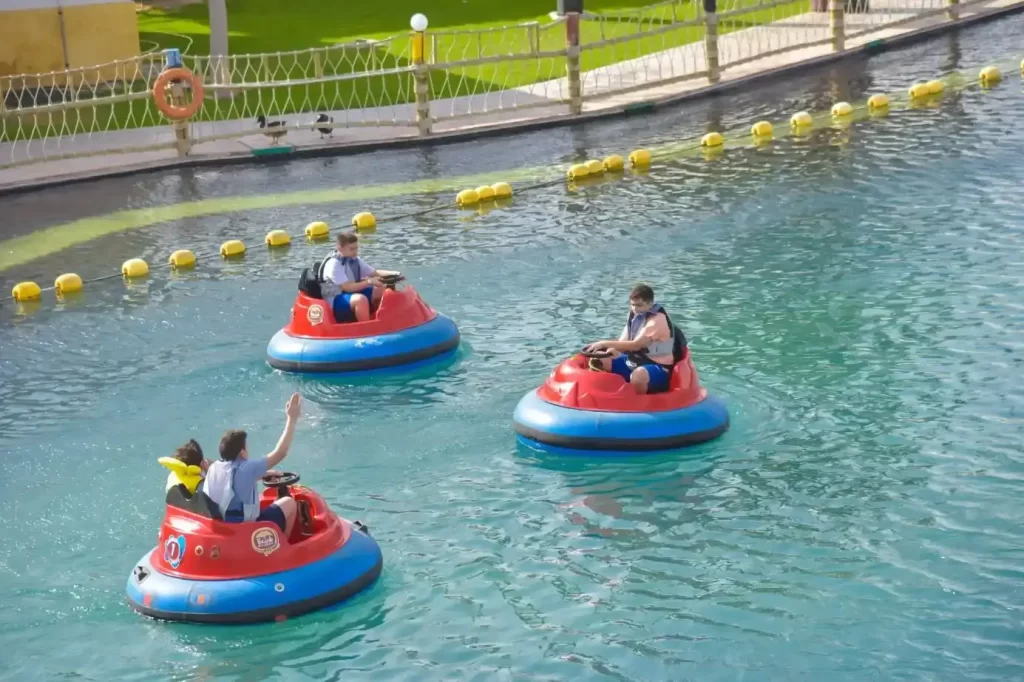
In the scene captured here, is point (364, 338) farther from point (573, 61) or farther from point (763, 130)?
point (573, 61)

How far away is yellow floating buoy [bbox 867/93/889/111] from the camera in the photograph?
24094 mm

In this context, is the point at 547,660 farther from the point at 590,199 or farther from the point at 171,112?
the point at 171,112

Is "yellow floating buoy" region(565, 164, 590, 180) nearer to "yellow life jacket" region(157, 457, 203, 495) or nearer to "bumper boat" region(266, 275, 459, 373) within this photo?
"bumper boat" region(266, 275, 459, 373)

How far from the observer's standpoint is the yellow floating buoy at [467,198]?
68.9 ft

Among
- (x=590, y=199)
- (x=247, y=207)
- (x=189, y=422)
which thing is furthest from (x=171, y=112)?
(x=189, y=422)

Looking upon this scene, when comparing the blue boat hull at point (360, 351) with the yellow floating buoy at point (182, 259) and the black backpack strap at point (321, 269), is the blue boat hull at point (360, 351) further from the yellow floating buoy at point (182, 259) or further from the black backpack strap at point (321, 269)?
the yellow floating buoy at point (182, 259)

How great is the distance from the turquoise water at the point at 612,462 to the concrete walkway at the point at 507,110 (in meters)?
1.70

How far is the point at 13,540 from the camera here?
458 inches

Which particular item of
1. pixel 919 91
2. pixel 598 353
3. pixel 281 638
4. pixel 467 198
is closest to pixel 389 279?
pixel 598 353

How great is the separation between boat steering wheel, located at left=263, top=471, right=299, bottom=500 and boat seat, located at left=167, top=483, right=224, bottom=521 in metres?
0.45

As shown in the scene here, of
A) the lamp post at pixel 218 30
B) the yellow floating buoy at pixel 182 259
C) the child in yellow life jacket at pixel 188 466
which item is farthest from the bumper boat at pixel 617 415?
the lamp post at pixel 218 30

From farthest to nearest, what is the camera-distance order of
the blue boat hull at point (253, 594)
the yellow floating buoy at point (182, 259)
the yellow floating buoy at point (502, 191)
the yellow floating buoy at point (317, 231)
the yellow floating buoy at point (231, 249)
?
the yellow floating buoy at point (502, 191) → the yellow floating buoy at point (317, 231) → the yellow floating buoy at point (231, 249) → the yellow floating buoy at point (182, 259) → the blue boat hull at point (253, 594)

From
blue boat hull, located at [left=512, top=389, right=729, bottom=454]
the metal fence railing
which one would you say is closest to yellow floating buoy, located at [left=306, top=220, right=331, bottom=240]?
the metal fence railing

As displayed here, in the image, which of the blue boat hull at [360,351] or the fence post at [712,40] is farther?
the fence post at [712,40]
